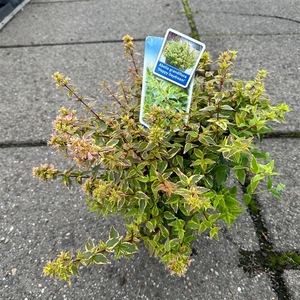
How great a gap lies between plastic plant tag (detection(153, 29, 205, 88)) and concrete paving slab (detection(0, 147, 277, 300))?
94cm

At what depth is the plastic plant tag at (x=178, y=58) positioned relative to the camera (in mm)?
1343

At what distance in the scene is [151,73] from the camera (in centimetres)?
143

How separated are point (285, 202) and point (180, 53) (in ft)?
3.89

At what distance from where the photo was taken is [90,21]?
4.20m

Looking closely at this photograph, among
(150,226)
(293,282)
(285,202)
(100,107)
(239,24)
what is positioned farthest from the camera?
(239,24)

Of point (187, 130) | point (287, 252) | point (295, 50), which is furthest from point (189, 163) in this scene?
point (295, 50)

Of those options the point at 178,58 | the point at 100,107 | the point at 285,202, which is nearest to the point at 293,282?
the point at 285,202

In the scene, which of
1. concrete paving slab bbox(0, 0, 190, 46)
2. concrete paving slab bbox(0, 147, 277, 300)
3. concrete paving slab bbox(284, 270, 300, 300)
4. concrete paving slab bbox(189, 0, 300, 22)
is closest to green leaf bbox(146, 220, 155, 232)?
concrete paving slab bbox(0, 147, 277, 300)

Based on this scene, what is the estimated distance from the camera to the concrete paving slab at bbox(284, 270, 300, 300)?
163cm

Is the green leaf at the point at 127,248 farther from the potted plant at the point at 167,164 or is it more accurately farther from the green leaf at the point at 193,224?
the green leaf at the point at 193,224

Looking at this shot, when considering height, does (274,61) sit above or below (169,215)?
below

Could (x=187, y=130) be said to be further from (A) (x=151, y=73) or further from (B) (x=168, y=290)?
(B) (x=168, y=290)

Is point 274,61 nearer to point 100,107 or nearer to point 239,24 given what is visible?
point 239,24

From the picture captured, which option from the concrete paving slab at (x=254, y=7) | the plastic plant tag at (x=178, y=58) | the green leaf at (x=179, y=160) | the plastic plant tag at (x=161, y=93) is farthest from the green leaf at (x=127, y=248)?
the concrete paving slab at (x=254, y=7)
